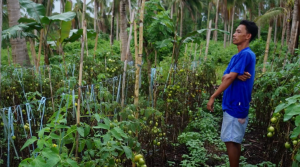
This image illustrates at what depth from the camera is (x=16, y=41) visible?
5992 millimetres

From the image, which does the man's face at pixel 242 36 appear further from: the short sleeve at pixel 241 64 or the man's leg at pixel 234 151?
the man's leg at pixel 234 151

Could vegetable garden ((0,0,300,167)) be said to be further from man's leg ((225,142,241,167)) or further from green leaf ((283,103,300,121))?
green leaf ((283,103,300,121))

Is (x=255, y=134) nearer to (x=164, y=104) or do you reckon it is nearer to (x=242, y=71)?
(x=164, y=104)

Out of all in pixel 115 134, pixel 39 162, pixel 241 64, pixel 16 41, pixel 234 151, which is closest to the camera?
pixel 39 162

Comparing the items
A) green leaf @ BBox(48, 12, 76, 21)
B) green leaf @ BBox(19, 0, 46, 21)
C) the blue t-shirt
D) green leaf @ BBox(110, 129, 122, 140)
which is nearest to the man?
the blue t-shirt

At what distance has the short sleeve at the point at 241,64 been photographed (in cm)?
228

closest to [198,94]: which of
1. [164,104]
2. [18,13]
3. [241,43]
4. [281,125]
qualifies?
[164,104]

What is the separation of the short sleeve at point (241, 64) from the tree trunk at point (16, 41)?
5038 mm

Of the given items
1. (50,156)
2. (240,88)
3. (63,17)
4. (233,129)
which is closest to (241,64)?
(240,88)

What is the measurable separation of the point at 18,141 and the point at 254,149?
2881 millimetres

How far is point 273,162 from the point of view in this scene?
2.98 m

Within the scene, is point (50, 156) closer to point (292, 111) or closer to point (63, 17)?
point (292, 111)

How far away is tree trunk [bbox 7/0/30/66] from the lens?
5.75 meters

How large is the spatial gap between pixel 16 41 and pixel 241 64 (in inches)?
213
